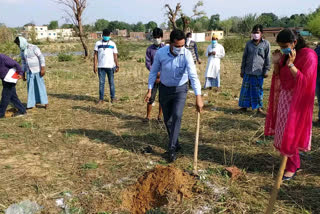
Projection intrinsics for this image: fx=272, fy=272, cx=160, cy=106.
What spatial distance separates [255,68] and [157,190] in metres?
3.70

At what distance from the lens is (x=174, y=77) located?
363cm

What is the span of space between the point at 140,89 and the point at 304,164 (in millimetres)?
6026

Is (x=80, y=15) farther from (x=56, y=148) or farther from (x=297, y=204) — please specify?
(x=297, y=204)

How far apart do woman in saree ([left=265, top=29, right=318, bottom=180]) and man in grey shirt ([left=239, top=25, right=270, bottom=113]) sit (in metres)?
2.61

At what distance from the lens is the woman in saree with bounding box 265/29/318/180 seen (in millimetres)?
2789

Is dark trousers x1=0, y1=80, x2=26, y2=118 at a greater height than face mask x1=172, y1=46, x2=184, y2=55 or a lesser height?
lesser

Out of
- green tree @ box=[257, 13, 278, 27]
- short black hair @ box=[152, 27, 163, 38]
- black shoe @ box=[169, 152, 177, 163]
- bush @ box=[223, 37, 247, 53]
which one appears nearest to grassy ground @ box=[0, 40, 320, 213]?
black shoe @ box=[169, 152, 177, 163]

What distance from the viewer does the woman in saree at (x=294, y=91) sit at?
2789mm

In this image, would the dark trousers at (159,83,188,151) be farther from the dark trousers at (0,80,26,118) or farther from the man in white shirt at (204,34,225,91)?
the man in white shirt at (204,34,225,91)

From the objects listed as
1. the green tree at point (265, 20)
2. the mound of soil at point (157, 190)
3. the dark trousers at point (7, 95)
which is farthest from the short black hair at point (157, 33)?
the green tree at point (265, 20)

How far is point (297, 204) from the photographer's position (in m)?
2.79

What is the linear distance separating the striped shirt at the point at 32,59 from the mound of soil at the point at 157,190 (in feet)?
14.0

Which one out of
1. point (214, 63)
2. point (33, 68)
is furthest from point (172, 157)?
point (214, 63)

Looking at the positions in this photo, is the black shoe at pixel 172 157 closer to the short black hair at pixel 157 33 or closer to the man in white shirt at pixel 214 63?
the short black hair at pixel 157 33
